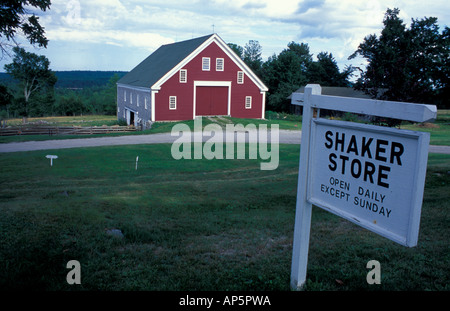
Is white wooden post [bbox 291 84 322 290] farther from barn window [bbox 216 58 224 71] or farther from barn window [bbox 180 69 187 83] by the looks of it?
barn window [bbox 216 58 224 71]

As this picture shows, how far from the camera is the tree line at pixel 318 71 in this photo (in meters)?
11.6

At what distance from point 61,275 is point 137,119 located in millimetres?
41072

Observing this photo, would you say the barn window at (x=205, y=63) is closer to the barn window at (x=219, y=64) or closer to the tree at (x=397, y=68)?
the barn window at (x=219, y=64)

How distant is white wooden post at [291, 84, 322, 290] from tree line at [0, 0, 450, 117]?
818cm

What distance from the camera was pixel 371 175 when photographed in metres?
3.58

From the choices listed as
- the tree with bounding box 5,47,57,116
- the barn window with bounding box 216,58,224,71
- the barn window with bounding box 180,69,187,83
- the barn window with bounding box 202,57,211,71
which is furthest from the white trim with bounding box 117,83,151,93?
the tree with bounding box 5,47,57,116

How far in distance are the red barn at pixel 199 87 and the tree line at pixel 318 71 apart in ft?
36.6

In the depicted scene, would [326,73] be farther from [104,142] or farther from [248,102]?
[104,142]

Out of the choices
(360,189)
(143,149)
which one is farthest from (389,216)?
(143,149)

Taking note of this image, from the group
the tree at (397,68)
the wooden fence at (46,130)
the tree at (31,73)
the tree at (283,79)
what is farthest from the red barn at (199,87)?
the tree at (31,73)

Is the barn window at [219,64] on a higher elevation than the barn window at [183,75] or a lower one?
higher

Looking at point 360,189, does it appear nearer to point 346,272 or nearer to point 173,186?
point 346,272

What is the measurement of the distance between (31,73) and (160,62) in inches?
1374
